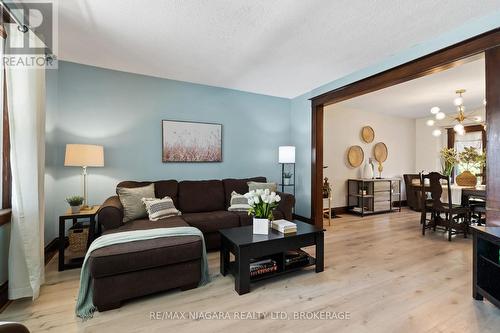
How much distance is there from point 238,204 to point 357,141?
3716 mm

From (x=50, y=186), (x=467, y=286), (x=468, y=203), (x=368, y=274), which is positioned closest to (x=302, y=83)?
(x=368, y=274)

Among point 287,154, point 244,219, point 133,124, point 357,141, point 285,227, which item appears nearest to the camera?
point 285,227

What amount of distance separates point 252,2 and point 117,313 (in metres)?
2.63

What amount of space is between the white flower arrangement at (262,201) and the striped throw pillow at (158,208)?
117cm

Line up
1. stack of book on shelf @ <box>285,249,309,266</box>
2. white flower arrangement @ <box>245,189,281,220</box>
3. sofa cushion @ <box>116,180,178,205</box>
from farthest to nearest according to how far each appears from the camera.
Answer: sofa cushion @ <box>116,180,178,205</box> → stack of book on shelf @ <box>285,249,309,266</box> → white flower arrangement @ <box>245,189,281,220</box>

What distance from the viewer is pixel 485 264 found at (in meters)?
1.92

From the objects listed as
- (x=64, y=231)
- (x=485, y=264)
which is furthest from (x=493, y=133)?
(x=64, y=231)

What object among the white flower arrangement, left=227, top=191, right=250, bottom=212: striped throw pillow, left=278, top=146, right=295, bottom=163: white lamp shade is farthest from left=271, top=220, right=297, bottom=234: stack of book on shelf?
left=278, top=146, right=295, bottom=163: white lamp shade

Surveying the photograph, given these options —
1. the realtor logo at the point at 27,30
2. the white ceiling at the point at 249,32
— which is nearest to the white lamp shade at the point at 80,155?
the realtor logo at the point at 27,30

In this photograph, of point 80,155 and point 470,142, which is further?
point 470,142

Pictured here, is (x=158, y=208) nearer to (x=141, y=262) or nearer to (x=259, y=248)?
(x=141, y=262)

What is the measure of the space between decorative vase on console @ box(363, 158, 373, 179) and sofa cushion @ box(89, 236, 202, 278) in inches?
187

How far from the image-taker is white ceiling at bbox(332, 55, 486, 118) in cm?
330

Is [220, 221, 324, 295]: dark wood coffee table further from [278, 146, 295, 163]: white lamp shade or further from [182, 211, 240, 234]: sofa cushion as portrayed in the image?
[278, 146, 295, 163]: white lamp shade
